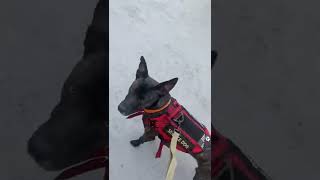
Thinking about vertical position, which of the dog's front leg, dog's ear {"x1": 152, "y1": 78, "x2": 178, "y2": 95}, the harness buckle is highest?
dog's ear {"x1": 152, "y1": 78, "x2": 178, "y2": 95}

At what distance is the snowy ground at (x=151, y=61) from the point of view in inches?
64.8

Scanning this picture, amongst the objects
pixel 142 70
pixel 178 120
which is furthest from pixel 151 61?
pixel 178 120

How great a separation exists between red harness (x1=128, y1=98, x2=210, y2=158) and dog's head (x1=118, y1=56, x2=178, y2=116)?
0.12 ft

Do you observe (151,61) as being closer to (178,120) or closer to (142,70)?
(142,70)

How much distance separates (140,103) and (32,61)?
461 millimetres

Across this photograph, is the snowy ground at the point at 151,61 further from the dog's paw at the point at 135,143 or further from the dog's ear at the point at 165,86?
the dog's ear at the point at 165,86

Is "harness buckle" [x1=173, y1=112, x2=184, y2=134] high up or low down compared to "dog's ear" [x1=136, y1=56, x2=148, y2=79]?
down

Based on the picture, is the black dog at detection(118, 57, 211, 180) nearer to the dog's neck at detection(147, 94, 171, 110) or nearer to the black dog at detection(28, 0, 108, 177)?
the dog's neck at detection(147, 94, 171, 110)

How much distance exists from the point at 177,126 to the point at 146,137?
134 mm

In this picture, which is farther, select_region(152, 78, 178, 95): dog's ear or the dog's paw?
the dog's paw

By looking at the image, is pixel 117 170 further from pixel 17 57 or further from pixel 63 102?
pixel 17 57

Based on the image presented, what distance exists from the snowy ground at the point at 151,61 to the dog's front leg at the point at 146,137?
0.02m

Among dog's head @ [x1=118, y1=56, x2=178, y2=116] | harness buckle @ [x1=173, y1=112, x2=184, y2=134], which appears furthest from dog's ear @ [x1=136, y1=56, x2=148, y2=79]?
harness buckle @ [x1=173, y1=112, x2=184, y2=134]

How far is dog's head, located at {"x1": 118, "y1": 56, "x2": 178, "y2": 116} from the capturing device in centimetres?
152
